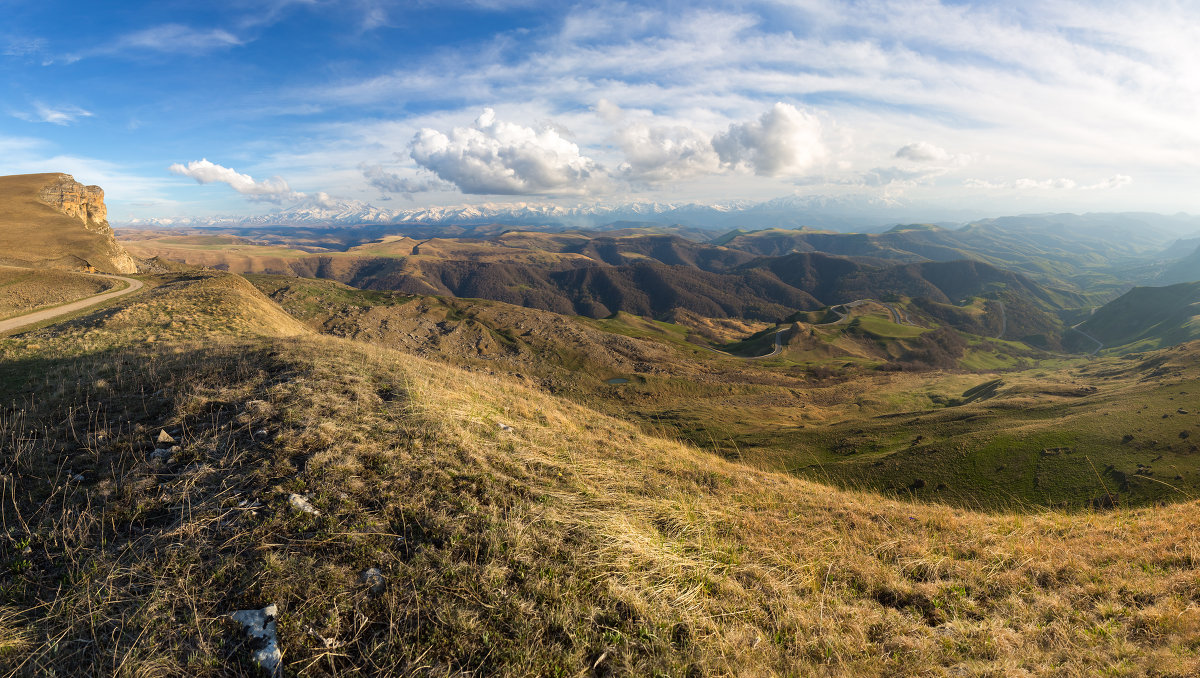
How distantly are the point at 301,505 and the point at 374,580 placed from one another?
7.19ft

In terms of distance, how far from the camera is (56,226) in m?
65.8

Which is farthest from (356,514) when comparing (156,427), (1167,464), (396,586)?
(1167,464)

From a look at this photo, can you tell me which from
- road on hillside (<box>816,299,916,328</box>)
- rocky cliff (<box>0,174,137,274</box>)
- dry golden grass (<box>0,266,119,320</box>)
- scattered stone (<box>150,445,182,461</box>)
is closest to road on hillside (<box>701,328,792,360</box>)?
road on hillside (<box>816,299,916,328</box>)

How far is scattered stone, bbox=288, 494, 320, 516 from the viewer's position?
21.3ft

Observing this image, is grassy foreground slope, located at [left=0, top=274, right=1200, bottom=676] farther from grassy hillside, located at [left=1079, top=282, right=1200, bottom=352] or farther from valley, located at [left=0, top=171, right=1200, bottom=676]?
grassy hillside, located at [left=1079, top=282, right=1200, bottom=352]

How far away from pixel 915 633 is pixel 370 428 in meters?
11.2

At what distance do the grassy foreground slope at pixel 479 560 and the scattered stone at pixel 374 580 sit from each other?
0.11 m

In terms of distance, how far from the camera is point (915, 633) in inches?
257

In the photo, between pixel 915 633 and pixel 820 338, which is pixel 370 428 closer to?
pixel 915 633

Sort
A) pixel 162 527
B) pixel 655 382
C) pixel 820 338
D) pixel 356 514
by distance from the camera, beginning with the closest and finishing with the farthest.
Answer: pixel 162 527 < pixel 356 514 < pixel 655 382 < pixel 820 338

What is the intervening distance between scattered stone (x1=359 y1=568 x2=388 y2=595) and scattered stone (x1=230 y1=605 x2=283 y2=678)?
96cm

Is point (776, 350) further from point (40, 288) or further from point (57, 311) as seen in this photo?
point (40, 288)

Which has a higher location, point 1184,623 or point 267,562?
point 267,562

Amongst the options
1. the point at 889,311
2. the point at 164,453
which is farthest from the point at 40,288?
the point at 889,311
